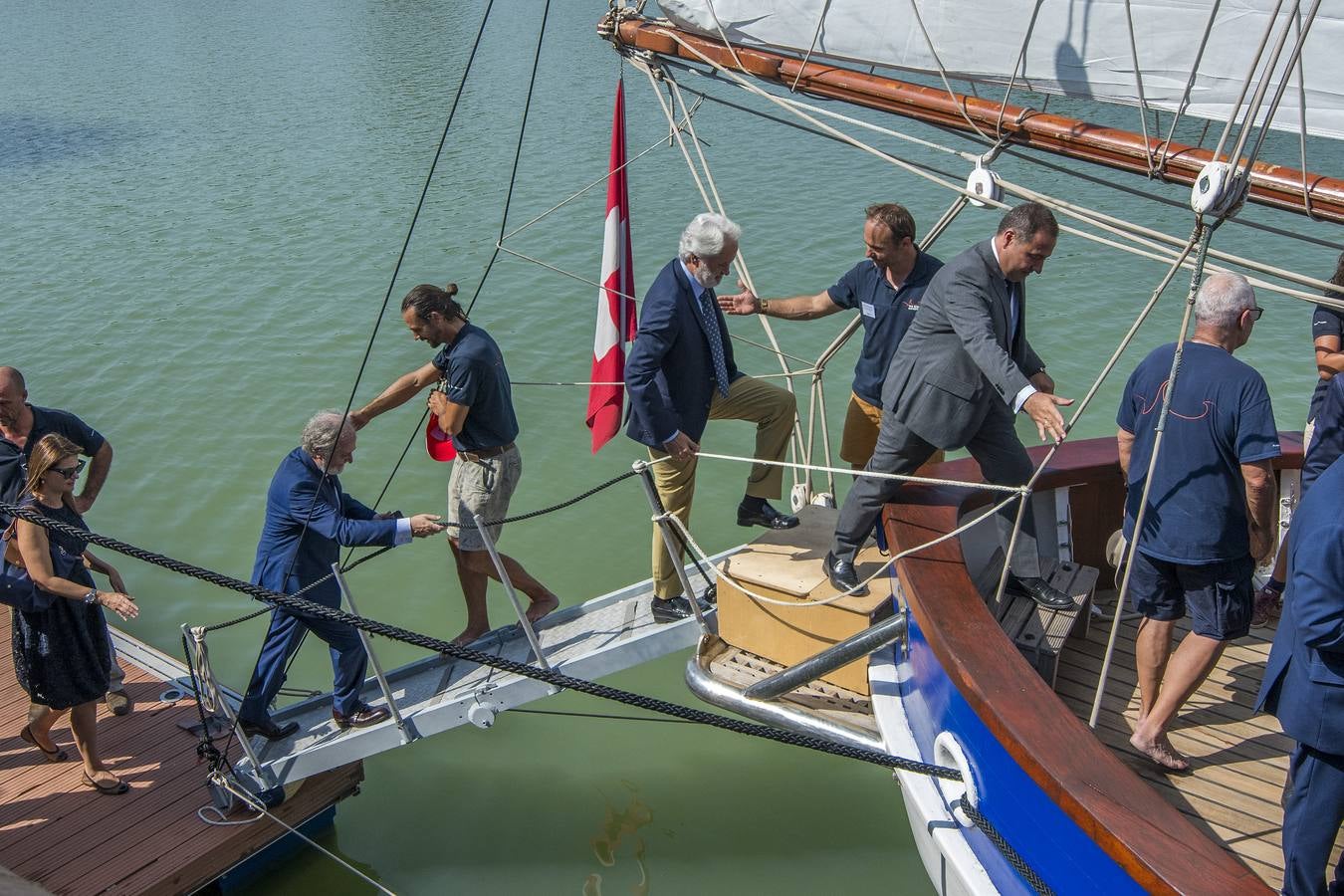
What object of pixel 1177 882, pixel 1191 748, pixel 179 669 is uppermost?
pixel 1177 882

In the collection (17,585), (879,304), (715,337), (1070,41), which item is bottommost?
(17,585)

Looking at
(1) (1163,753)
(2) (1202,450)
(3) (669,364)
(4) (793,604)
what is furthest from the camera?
(3) (669,364)

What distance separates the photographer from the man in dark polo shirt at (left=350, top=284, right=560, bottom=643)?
4.77 metres

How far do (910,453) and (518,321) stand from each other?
7.85 metres

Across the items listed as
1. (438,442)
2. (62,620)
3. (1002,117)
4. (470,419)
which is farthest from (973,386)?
(62,620)

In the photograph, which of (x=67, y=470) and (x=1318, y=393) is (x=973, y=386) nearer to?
(x=1318, y=393)

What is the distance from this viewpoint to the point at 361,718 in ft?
16.2

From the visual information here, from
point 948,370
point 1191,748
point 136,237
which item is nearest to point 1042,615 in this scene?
point 1191,748

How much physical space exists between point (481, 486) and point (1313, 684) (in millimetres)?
3214

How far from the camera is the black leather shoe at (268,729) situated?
16.2ft

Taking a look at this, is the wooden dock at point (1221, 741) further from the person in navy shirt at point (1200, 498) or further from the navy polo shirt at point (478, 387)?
the navy polo shirt at point (478, 387)

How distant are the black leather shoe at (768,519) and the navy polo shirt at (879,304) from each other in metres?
0.62

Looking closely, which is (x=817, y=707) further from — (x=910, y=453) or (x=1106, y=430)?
(x=1106, y=430)

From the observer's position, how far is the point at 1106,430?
930 cm
